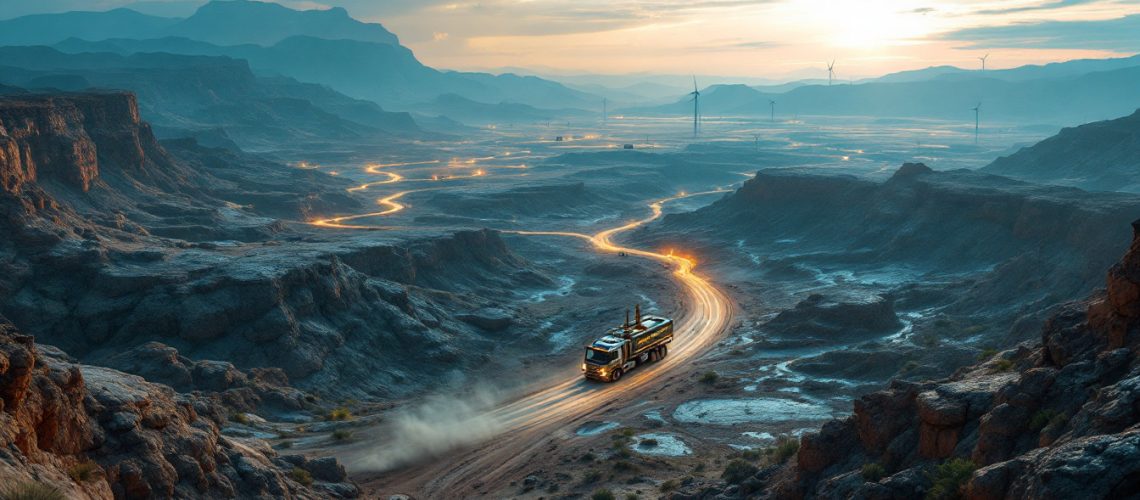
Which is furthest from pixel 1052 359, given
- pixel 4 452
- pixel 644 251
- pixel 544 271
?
pixel 644 251

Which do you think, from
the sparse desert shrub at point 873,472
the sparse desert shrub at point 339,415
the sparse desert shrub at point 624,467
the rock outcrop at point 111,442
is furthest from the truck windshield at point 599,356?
the sparse desert shrub at point 873,472

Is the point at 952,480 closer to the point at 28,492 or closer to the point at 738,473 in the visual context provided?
the point at 738,473

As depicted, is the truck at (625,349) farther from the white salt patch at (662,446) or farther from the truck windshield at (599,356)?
the white salt patch at (662,446)

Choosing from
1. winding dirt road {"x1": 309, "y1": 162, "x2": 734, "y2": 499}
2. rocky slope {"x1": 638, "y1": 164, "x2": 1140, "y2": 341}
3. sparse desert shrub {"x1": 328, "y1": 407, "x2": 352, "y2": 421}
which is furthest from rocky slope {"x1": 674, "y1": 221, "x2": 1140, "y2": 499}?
rocky slope {"x1": 638, "y1": 164, "x2": 1140, "y2": 341}

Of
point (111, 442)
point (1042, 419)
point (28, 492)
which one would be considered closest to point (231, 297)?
point (111, 442)

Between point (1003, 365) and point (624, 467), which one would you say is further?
point (624, 467)

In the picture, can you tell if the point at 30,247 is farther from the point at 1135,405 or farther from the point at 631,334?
the point at 1135,405

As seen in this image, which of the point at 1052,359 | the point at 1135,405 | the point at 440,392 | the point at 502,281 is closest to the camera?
the point at 1135,405
